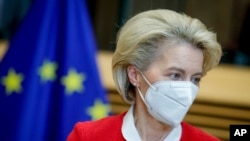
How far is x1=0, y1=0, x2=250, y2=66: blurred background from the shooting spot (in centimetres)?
492

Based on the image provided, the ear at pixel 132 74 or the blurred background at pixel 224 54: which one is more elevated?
the ear at pixel 132 74

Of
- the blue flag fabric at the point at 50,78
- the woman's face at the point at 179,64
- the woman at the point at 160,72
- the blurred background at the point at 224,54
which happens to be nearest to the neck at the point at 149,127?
the woman at the point at 160,72

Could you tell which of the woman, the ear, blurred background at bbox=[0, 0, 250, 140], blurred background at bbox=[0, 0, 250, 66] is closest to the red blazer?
the woman

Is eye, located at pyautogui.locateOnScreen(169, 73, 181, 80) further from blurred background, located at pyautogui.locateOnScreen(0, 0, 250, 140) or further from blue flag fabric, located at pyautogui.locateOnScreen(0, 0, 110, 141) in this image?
blurred background, located at pyautogui.locateOnScreen(0, 0, 250, 140)

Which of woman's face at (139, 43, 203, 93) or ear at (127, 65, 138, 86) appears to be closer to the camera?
woman's face at (139, 43, 203, 93)

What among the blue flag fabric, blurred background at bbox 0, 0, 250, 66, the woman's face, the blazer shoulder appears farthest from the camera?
blurred background at bbox 0, 0, 250, 66

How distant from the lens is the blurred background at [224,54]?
4.81 m

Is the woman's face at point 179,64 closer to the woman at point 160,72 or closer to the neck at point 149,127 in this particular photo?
the woman at point 160,72

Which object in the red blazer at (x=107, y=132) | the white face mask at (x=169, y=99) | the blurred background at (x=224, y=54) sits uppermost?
the white face mask at (x=169, y=99)

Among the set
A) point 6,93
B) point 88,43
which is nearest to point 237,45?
point 88,43

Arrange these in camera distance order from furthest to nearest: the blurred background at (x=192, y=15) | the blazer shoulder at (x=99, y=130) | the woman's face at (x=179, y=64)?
the blurred background at (x=192, y=15)
the blazer shoulder at (x=99, y=130)
the woman's face at (x=179, y=64)

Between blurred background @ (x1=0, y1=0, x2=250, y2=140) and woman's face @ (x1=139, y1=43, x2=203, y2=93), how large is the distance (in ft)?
6.31

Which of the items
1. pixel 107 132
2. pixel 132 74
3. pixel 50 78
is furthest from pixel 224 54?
pixel 107 132

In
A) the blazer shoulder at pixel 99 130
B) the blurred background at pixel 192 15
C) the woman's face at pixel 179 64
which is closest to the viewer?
the woman's face at pixel 179 64
